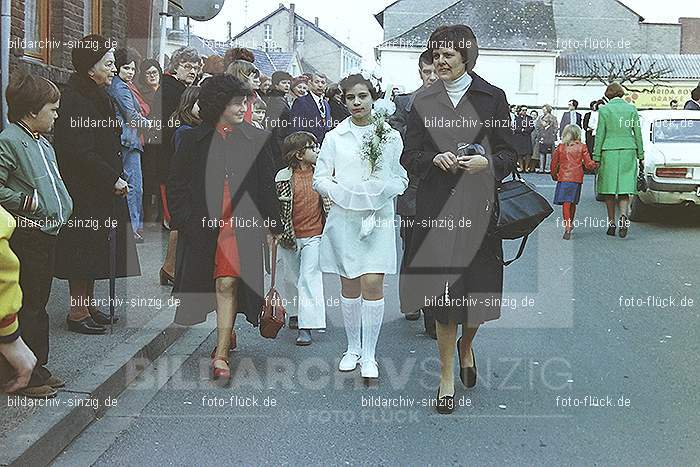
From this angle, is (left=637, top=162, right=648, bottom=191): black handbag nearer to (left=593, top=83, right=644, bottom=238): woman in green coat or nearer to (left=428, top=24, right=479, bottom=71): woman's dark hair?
(left=593, top=83, right=644, bottom=238): woman in green coat

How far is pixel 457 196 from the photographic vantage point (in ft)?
19.4

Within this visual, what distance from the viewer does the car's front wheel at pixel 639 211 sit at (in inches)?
627

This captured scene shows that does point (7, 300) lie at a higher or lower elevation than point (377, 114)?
lower

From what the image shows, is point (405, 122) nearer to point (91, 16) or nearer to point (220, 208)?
point (220, 208)

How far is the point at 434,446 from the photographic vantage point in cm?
537

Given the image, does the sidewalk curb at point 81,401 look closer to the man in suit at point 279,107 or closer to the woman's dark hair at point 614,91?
the man in suit at point 279,107

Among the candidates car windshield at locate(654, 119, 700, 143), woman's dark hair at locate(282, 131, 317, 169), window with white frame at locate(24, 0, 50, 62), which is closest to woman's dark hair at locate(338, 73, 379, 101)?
woman's dark hair at locate(282, 131, 317, 169)

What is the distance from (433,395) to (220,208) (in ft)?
5.80

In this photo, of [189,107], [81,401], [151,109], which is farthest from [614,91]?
[81,401]

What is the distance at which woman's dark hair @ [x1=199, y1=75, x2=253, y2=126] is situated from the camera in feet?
21.5

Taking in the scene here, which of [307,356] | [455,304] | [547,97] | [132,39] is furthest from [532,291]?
[547,97]

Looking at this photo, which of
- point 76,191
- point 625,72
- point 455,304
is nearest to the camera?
point 455,304

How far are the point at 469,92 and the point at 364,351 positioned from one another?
6.03 feet

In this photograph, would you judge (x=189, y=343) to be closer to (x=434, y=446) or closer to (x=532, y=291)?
(x=434, y=446)
